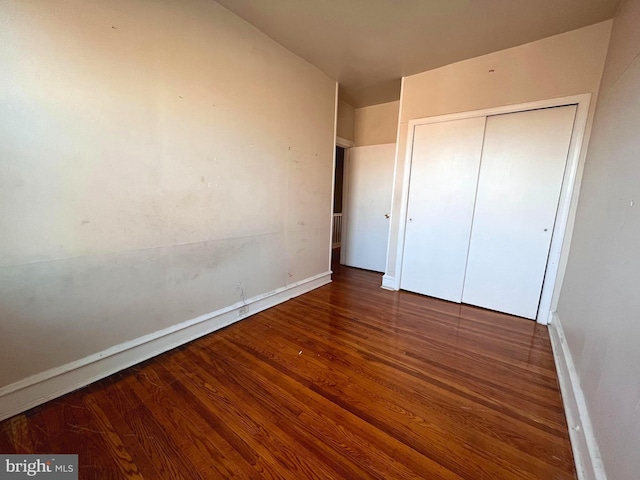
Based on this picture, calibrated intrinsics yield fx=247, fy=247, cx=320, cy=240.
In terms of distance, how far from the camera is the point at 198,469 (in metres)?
1.04

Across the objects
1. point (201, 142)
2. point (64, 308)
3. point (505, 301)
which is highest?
point (201, 142)

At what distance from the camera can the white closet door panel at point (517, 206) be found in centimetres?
222

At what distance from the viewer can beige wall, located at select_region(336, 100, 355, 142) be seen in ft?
12.3

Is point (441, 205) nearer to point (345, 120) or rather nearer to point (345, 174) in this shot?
point (345, 174)

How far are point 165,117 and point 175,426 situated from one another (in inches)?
71.2

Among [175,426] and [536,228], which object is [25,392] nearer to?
[175,426]

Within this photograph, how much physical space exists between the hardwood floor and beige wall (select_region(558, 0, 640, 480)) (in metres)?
0.31

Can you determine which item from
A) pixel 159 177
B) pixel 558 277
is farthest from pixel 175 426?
pixel 558 277

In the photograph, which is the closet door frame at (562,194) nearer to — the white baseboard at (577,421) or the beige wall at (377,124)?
the white baseboard at (577,421)

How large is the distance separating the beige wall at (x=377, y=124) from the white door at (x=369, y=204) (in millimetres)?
171

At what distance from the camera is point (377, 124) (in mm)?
3812

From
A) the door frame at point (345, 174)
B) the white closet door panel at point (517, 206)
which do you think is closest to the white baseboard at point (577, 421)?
the white closet door panel at point (517, 206)

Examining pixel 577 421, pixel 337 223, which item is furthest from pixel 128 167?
pixel 337 223

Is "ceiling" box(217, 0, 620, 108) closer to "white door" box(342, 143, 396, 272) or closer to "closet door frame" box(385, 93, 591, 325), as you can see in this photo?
"closet door frame" box(385, 93, 591, 325)
